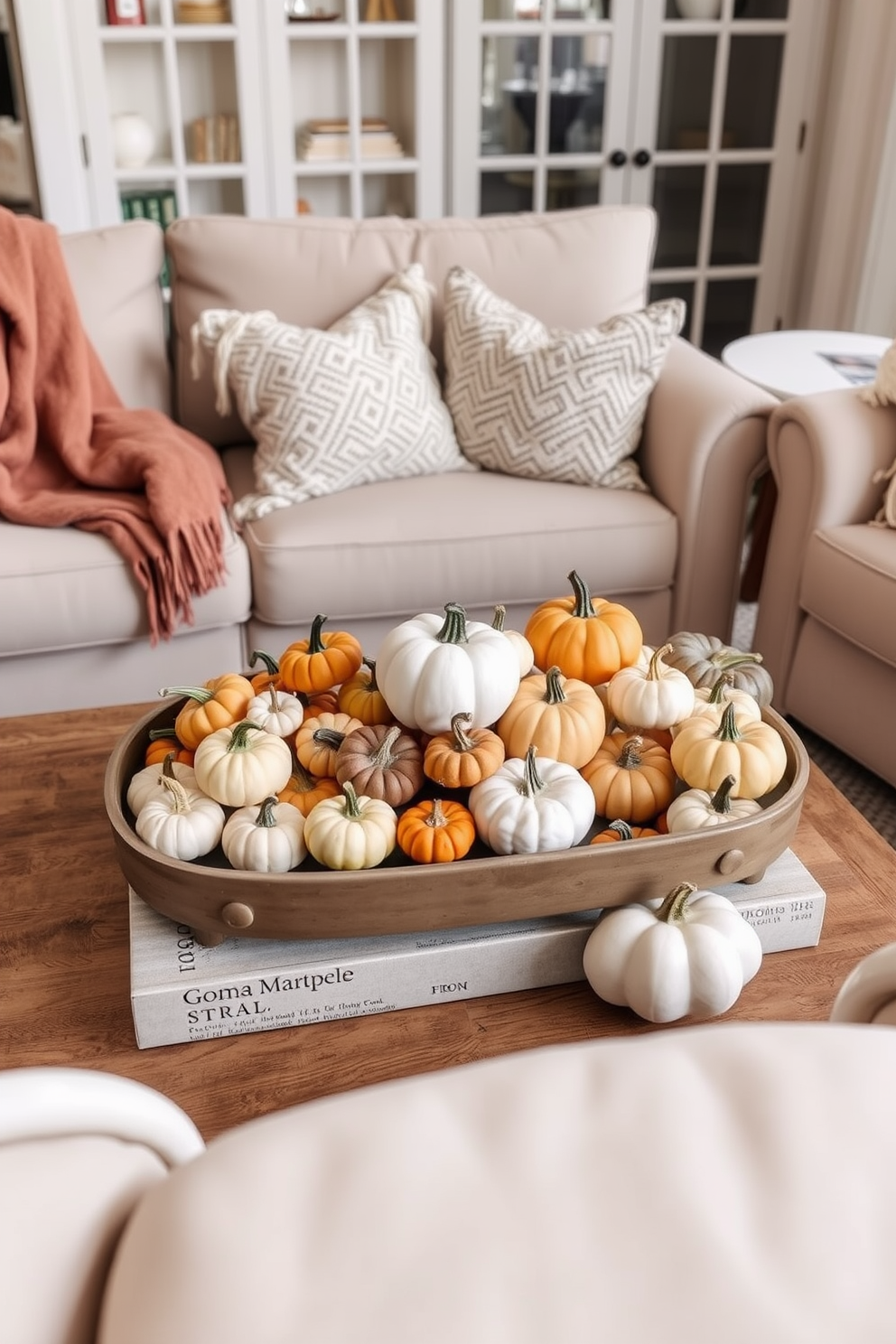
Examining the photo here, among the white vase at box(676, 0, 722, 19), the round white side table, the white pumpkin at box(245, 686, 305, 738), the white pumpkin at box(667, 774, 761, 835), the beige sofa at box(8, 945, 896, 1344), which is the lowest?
the white pumpkin at box(667, 774, 761, 835)

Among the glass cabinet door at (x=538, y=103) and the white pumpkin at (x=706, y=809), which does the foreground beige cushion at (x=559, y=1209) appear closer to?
the white pumpkin at (x=706, y=809)

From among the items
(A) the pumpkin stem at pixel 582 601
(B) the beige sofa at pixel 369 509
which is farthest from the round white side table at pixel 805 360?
(A) the pumpkin stem at pixel 582 601

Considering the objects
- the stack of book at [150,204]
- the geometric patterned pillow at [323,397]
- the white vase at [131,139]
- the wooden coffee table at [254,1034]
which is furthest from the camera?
the stack of book at [150,204]

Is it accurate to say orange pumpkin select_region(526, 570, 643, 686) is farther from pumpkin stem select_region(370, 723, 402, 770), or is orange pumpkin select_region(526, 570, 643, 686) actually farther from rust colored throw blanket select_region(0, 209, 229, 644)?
rust colored throw blanket select_region(0, 209, 229, 644)

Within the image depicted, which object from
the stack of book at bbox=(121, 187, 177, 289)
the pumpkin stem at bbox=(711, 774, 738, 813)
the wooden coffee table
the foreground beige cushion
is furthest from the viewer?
the stack of book at bbox=(121, 187, 177, 289)

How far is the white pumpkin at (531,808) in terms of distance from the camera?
3.63 feet

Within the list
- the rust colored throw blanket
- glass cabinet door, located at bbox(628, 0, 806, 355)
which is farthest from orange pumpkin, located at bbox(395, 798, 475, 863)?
glass cabinet door, located at bbox(628, 0, 806, 355)

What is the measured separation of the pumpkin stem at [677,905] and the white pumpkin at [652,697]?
0.21 meters

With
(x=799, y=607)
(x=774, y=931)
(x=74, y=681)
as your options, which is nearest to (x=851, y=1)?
(x=799, y=607)

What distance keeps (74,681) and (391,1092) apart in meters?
1.93

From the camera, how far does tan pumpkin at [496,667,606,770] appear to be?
120 cm

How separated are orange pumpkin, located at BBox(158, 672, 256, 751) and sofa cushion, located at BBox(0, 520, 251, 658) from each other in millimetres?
784

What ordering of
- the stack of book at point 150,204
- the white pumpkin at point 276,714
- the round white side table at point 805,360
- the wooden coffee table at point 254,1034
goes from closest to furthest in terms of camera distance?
1. the wooden coffee table at point 254,1034
2. the white pumpkin at point 276,714
3. the round white side table at point 805,360
4. the stack of book at point 150,204

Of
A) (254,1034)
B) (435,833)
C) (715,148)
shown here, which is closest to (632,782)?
(435,833)
